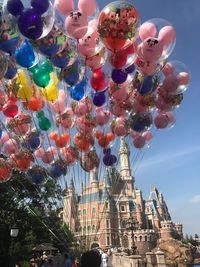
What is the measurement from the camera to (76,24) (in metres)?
5.16

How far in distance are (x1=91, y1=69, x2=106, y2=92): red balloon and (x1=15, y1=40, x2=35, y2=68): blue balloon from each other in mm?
1417

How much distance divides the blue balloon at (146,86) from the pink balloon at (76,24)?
1758 millimetres

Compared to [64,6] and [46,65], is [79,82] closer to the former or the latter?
[46,65]

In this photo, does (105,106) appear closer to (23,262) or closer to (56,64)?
(56,64)

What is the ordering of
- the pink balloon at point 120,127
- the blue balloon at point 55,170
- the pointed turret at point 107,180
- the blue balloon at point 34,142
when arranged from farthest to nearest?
1. the pointed turret at point 107,180
2. the blue balloon at point 55,170
3. the blue balloon at point 34,142
4. the pink balloon at point 120,127

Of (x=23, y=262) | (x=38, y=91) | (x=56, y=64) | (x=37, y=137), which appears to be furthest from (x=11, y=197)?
(x=56, y=64)

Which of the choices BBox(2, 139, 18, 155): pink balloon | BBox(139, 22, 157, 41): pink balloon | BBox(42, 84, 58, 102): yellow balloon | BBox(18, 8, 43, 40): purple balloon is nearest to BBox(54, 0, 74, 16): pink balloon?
BBox(18, 8, 43, 40): purple balloon

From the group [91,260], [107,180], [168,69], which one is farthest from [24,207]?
[91,260]

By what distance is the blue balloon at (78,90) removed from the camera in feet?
21.5

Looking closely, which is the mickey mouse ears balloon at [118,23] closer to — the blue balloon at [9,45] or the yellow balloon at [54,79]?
the blue balloon at [9,45]

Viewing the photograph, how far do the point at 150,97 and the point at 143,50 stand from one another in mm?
1583

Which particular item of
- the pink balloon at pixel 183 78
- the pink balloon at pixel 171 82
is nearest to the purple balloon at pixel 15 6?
the pink balloon at pixel 171 82

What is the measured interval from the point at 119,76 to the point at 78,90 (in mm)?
1068

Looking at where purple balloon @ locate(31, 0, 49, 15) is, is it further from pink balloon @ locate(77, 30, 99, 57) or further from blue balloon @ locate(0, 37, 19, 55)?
pink balloon @ locate(77, 30, 99, 57)
